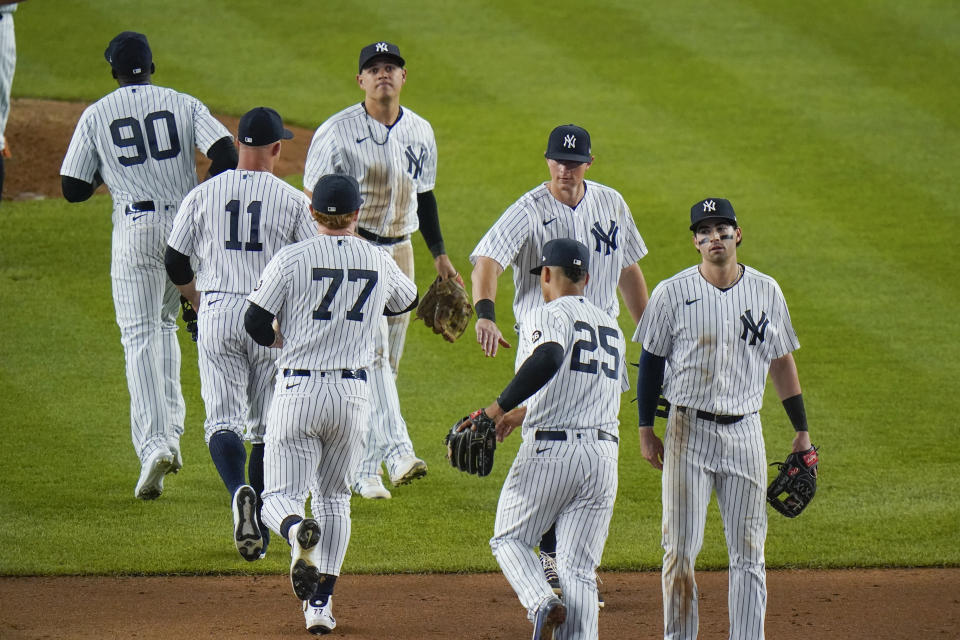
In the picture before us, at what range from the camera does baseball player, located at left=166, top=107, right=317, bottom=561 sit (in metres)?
6.47

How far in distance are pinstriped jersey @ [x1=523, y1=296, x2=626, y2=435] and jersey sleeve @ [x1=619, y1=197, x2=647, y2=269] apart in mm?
1125

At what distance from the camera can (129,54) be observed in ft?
24.6

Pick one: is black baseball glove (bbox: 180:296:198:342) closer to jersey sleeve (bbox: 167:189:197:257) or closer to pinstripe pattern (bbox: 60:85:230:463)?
pinstripe pattern (bbox: 60:85:230:463)

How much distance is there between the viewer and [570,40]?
18109 millimetres

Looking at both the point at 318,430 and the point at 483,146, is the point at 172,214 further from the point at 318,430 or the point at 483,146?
the point at 483,146

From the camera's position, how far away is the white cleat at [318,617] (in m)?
5.91

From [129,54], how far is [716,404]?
3.79 m

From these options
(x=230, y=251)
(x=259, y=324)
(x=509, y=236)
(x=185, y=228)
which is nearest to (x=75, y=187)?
(x=185, y=228)

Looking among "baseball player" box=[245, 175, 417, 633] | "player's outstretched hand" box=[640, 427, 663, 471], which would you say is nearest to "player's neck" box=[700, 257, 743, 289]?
"player's outstretched hand" box=[640, 427, 663, 471]

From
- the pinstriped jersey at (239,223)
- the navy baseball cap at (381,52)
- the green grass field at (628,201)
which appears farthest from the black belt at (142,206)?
the green grass field at (628,201)

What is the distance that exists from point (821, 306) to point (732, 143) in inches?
160

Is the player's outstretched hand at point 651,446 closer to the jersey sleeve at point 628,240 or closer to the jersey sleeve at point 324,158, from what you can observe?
the jersey sleeve at point 628,240

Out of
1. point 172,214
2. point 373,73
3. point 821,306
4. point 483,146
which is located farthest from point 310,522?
point 483,146

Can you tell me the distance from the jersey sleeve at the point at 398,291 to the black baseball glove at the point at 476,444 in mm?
807
